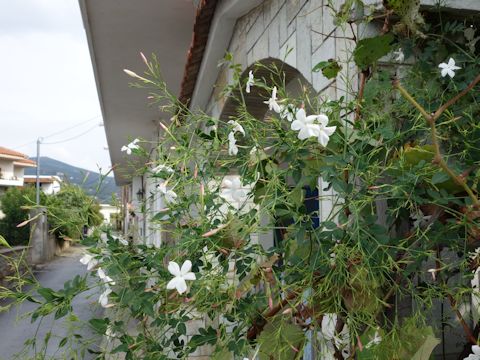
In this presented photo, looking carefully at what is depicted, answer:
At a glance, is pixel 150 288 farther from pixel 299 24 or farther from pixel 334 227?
pixel 299 24

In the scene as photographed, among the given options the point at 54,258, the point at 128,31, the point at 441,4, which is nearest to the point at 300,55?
the point at 441,4

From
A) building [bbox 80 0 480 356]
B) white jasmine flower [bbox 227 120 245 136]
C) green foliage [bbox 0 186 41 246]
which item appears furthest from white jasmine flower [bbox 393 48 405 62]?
green foliage [bbox 0 186 41 246]

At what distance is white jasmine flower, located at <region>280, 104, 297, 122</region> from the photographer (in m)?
1.26

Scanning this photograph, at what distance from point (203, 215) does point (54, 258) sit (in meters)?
18.3

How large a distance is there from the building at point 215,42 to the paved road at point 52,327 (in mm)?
423

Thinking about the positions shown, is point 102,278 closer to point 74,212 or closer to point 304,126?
point 74,212

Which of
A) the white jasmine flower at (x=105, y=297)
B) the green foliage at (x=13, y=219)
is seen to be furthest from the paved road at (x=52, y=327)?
the green foliage at (x=13, y=219)

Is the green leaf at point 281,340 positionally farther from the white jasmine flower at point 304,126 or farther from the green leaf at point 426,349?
the white jasmine flower at point 304,126

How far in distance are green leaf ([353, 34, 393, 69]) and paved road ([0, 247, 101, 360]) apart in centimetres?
93

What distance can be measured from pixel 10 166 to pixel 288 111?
39.2 m

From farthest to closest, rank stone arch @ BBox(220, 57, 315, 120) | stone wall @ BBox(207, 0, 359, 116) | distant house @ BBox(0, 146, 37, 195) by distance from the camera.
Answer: distant house @ BBox(0, 146, 37, 195) < stone arch @ BBox(220, 57, 315, 120) < stone wall @ BBox(207, 0, 359, 116)

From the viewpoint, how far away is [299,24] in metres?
2.04

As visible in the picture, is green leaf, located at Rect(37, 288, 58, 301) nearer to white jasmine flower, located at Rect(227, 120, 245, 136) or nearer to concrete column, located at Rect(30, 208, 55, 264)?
white jasmine flower, located at Rect(227, 120, 245, 136)

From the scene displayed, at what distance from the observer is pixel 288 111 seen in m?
1.29
